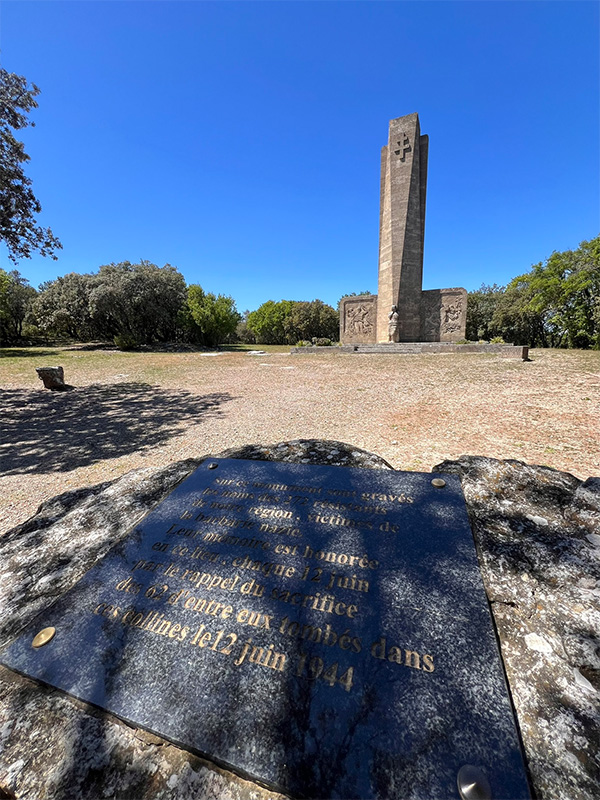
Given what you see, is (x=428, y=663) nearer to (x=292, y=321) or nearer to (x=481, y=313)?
(x=481, y=313)

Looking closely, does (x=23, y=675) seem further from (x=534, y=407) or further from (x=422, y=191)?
(x=422, y=191)

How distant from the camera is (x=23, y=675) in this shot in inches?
46.8

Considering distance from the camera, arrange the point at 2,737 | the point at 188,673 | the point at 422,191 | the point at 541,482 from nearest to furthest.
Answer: the point at 2,737 < the point at 188,673 < the point at 541,482 < the point at 422,191

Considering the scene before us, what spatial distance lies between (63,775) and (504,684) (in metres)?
1.32

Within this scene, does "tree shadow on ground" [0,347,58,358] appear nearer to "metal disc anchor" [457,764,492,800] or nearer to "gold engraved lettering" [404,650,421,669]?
"gold engraved lettering" [404,650,421,669]

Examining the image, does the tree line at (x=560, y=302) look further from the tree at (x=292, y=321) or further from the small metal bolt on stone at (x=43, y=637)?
the small metal bolt on stone at (x=43, y=637)

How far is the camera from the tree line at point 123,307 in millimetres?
27219

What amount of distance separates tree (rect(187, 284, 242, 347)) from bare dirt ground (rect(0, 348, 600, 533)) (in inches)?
702

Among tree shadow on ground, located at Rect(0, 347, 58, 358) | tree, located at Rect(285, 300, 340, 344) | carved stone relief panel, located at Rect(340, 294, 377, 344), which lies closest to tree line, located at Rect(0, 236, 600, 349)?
carved stone relief panel, located at Rect(340, 294, 377, 344)

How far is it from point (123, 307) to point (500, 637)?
3224cm

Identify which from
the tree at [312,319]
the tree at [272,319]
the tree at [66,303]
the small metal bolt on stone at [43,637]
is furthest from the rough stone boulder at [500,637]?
the tree at [272,319]

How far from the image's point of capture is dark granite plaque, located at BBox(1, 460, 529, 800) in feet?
2.89

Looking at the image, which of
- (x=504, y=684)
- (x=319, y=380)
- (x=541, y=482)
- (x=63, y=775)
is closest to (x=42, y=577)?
(x=63, y=775)

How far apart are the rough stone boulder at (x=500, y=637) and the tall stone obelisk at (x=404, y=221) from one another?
1946cm
